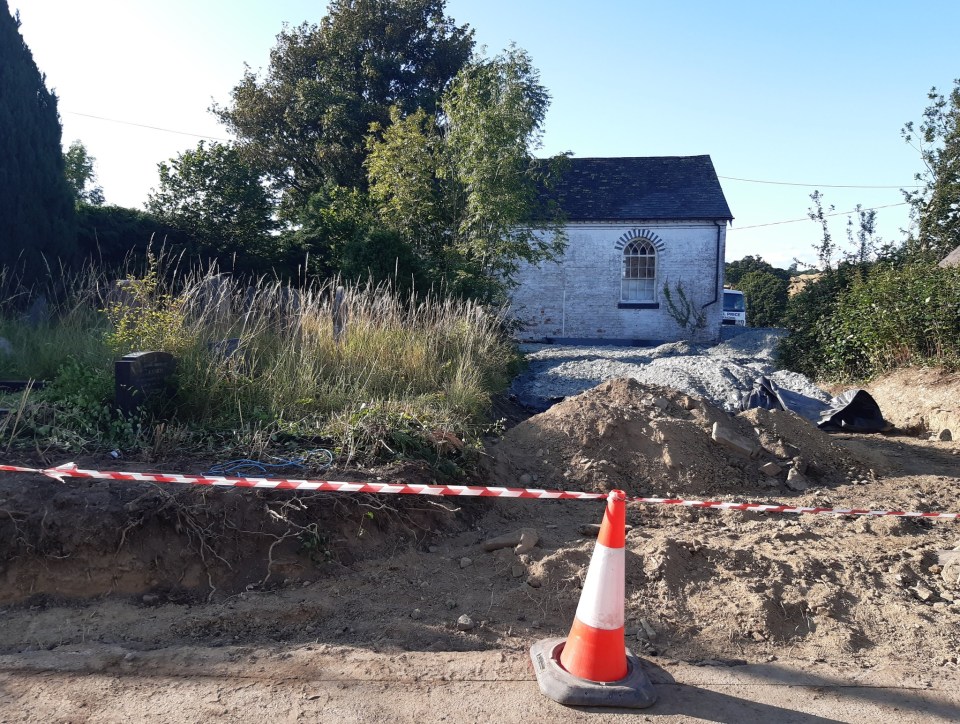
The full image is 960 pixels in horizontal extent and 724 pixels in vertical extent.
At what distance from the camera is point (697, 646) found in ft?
13.0

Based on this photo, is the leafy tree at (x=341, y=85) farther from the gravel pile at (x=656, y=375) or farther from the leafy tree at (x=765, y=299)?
the leafy tree at (x=765, y=299)

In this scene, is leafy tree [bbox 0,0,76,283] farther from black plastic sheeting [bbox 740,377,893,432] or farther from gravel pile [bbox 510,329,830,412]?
black plastic sheeting [bbox 740,377,893,432]

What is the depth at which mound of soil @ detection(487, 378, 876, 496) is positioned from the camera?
22.5 feet

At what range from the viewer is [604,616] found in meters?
3.43

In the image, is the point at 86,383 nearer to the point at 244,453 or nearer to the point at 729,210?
the point at 244,453

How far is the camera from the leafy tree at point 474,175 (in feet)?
51.2

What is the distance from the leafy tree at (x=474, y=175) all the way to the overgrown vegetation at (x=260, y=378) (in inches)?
249

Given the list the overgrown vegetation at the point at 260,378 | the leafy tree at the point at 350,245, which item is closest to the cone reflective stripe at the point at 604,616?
the overgrown vegetation at the point at 260,378

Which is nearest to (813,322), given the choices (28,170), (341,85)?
(28,170)

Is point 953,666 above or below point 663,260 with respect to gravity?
below

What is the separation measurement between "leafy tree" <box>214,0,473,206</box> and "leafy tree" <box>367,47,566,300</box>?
7984 millimetres

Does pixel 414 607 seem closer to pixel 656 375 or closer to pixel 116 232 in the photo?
pixel 656 375

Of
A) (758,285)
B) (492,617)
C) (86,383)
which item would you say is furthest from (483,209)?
(758,285)

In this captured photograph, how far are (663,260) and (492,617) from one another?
2042cm
